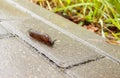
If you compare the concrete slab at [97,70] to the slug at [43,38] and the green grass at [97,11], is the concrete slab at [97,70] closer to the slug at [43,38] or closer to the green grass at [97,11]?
the slug at [43,38]

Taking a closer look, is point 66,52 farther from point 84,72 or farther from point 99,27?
point 99,27

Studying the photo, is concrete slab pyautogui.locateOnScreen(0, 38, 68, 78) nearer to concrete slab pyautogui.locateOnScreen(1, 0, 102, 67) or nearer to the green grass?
concrete slab pyautogui.locateOnScreen(1, 0, 102, 67)

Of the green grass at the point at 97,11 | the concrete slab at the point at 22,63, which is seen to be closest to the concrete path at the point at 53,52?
the concrete slab at the point at 22,63

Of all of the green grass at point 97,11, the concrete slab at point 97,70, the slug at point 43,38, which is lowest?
the green grass at point 97,11

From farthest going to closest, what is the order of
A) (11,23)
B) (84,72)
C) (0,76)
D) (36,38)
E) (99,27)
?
(99,27)
(11,23)
(36,38)
(84,72)
(0,76)

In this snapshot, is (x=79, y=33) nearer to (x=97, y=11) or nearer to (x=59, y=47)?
(x=59, y=47)

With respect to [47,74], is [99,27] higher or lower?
lower

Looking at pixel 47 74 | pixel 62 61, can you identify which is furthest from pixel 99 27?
pixel 47 74
